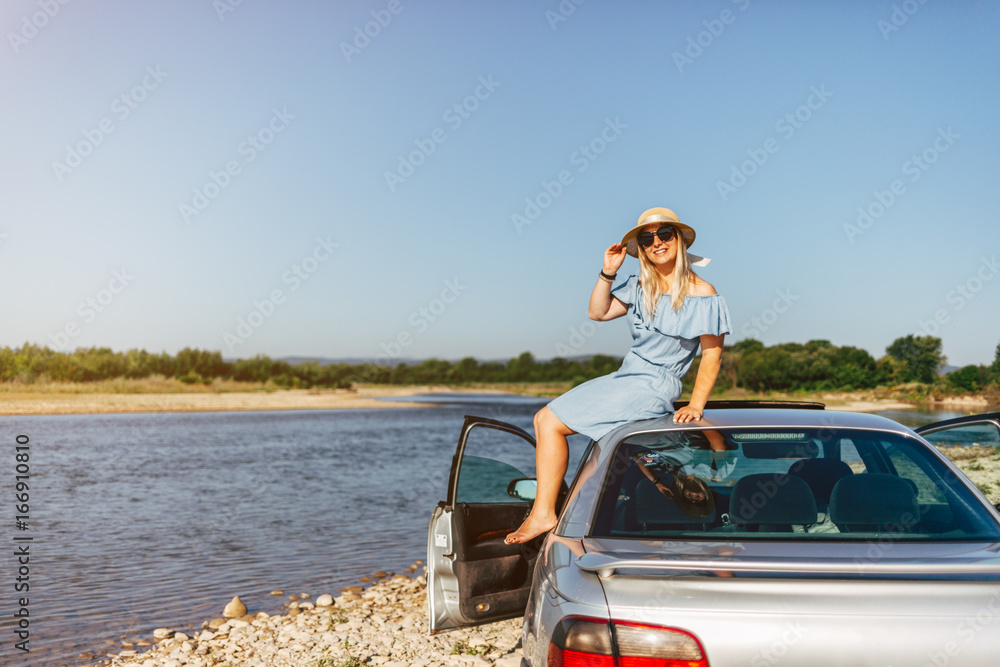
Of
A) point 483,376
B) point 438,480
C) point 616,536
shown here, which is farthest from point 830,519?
point 483,376

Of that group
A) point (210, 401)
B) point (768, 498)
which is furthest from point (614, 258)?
point (210, 401)

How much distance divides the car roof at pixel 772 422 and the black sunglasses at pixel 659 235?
0.93 meters

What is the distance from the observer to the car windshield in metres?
2.27

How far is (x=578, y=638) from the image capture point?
170 centimetres

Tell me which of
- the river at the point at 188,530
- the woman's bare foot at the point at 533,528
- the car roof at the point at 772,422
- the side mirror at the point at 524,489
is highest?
the car roof at the point at 772,422

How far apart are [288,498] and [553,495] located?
32.5 ft

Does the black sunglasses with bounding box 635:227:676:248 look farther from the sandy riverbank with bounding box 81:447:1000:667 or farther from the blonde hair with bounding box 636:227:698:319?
the sandy riverbank with bounding box 81:447:1000:667

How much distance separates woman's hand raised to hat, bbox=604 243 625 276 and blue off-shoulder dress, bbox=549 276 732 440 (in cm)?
27

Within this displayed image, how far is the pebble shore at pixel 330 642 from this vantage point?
4.46 metres

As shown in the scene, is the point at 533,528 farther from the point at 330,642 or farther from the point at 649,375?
the point at 330,642

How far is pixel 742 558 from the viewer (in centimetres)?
180

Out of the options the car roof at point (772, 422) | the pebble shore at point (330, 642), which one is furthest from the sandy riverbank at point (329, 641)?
the car roof at point (772, 422)

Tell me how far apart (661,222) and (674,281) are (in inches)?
12.3

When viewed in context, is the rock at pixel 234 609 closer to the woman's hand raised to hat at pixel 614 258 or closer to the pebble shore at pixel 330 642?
the pebble shore at pixel 330 642
